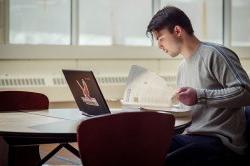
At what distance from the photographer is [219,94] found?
2025mm

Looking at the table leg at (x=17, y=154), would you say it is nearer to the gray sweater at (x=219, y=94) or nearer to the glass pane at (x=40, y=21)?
the gray sweater at (x=219, y=94)

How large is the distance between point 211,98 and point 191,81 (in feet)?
0.84

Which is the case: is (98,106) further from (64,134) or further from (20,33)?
(20,33)

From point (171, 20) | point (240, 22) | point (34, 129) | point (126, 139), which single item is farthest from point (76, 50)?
point (126, 139)

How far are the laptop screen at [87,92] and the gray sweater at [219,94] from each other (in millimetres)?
495

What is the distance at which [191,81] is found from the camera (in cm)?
227

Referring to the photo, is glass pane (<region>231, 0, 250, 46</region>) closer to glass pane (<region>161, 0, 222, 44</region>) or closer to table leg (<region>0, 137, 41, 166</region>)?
glass pane (<region>161, 0, 222, 44</region>)

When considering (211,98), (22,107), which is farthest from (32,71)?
(211,98)

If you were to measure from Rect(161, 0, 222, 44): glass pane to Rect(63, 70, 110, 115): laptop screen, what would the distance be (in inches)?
117

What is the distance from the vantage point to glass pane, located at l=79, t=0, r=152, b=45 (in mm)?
4477

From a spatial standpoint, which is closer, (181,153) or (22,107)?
(181,153)

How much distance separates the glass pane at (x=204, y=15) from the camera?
4973mm

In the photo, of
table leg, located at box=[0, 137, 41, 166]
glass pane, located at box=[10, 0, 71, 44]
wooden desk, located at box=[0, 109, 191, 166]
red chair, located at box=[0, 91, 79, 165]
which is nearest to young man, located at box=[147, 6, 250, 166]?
wooden desk, located at box=[0, 109, 191, 166]

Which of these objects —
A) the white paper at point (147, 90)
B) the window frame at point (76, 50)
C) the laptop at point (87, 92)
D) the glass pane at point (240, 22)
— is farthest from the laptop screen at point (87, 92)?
the glass pane at point (240, 22)
